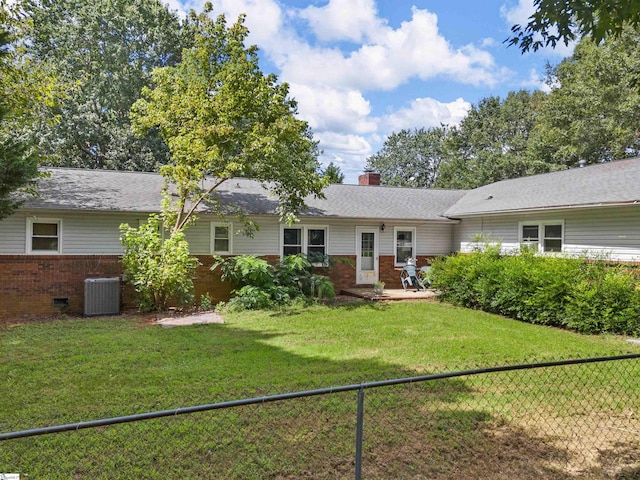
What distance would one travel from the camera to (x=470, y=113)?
115 ft

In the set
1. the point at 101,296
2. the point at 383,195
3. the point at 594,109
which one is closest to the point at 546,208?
the point at 383,195

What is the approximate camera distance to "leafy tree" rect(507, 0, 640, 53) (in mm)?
3652

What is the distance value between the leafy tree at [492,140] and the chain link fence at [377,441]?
27.0 metres

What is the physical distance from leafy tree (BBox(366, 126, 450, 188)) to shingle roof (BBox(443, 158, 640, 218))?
29.5 meters

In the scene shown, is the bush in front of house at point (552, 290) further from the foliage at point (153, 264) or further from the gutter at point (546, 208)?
the foliage at point (153, 264)

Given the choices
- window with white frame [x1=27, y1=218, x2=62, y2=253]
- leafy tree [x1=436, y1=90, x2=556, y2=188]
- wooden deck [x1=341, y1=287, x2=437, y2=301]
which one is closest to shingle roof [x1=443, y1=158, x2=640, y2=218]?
wooden deck [x1=341, y1=287, x2=437, y2=301]

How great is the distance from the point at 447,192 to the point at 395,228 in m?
4.92

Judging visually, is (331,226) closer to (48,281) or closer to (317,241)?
(317,241)

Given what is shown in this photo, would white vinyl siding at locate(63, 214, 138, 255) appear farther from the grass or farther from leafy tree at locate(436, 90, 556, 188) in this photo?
leafy tree at locate(436, 90, 556, 188)

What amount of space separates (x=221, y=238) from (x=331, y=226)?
3629 millimetres

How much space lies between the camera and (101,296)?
11023 mm

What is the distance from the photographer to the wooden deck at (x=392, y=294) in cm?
1337

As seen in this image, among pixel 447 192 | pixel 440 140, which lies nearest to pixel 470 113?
pixel 440 140

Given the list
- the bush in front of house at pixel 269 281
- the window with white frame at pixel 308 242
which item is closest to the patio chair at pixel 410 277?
the window with white frame at pixel 308 242
